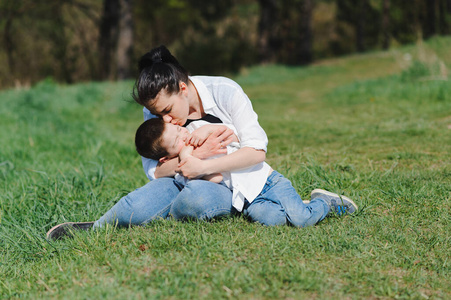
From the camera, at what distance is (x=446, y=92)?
689cm

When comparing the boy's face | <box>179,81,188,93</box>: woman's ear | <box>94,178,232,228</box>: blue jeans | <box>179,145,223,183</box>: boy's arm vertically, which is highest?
<box>179,81,188,93</box>: woman's ear

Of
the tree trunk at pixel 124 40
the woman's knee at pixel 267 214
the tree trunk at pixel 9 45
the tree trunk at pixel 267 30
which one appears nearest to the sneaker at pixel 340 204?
the woman's knee at pixel 267 214

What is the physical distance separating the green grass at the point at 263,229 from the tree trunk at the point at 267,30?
34.6 feet

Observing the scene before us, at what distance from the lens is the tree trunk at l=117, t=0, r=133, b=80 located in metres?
12.6

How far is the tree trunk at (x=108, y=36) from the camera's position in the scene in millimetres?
14492

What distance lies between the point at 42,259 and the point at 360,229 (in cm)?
186

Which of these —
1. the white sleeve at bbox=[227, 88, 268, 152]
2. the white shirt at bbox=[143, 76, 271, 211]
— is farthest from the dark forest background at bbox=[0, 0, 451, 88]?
the white sleeve at bbox=[227, 88, 268, 152]

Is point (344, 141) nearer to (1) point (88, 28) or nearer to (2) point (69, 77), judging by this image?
(2) point (69, 77)

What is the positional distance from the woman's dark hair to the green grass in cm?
82

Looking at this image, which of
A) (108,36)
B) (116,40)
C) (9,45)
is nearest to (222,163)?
(116,40)

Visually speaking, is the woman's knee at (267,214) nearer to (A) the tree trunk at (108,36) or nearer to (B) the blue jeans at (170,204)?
(B) the blue jeans at (170,204)

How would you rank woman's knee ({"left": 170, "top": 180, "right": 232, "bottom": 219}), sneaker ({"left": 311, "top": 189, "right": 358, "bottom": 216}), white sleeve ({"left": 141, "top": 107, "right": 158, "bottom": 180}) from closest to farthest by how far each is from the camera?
woman's knee ({"left": 170, "top": 180, "right": 232, "bottom": 219}) → sneaker ({"left": 311, "top": 189, "right": 358, "bottom": 216}) → white sleeve ({"left": 141, "top": 107, "right": 158, "bottom": 180})

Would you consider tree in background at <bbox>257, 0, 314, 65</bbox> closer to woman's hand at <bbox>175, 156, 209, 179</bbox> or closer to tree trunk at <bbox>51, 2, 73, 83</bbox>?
tree trunk at <bbox>51, 2, 73, 83</bbox>

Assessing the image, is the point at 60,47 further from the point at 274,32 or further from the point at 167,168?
the point at 167,168
